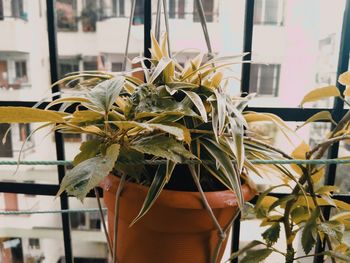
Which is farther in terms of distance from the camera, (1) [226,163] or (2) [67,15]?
(2) [67,15]

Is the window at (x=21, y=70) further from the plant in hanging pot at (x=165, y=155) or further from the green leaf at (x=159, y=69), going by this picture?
the green leaf at (x=159, y=69)

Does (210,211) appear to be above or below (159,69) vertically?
below


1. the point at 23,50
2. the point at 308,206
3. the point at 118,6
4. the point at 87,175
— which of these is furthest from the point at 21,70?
the point at 308,206

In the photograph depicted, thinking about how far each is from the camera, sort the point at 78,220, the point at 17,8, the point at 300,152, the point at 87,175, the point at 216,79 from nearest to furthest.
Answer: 1. the point at 87,175
2. the point at 216,79
3. the point at 300,152
4. the point at 17,8
5. the point at 78,220

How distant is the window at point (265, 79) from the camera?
30.3 inches

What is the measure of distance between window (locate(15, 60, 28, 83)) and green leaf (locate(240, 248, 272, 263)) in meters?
0.71

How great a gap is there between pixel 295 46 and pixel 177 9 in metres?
0.33

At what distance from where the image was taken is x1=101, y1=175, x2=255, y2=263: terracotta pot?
0.44 m

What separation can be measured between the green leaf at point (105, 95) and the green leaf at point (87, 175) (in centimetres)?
6

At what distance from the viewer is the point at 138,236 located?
471 millimetres

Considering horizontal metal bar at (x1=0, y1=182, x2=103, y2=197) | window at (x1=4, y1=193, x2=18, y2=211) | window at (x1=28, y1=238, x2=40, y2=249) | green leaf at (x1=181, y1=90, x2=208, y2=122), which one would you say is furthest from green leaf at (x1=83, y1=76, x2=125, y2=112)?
window at (x1=28, y1=238, x2=40, y2=249)

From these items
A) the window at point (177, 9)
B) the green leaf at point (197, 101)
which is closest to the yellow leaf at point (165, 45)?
the green leaf at point (197, 101)

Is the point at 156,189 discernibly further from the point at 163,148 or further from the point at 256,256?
the point at 256,256

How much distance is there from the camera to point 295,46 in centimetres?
76
